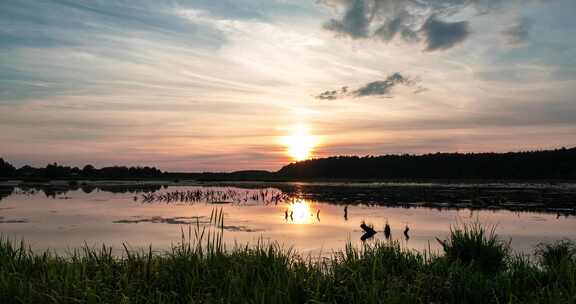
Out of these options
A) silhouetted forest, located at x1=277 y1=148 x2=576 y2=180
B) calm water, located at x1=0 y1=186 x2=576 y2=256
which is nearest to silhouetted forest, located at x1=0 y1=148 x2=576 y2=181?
silhouetted forest, located at x1=277 y1=148 x2=576 y2=180

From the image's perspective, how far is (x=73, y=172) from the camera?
108 metres

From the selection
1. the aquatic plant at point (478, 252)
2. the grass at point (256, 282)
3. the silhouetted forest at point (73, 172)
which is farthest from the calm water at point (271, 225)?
the silhouetted forest at point (73, 172)

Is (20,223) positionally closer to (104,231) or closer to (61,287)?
(104,231)

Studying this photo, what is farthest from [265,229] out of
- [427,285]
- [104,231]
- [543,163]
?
[543,163]

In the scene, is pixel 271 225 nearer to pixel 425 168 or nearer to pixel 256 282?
pixel 256 282

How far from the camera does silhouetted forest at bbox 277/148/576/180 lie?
102812 mm

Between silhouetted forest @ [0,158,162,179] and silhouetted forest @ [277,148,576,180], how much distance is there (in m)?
57.9

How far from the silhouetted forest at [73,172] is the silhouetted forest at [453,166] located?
190 ft

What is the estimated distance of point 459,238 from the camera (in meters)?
11.9

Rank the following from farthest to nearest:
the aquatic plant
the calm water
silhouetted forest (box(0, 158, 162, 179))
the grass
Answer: silhouetted forest (box(0, 158, 162, 179)), the calm water, the aquatic plant, the grass

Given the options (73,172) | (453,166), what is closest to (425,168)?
(453,166)

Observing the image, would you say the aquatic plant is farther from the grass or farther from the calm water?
the calm water

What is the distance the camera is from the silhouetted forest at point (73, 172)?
315 feet

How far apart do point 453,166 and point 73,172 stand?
9165 cm
